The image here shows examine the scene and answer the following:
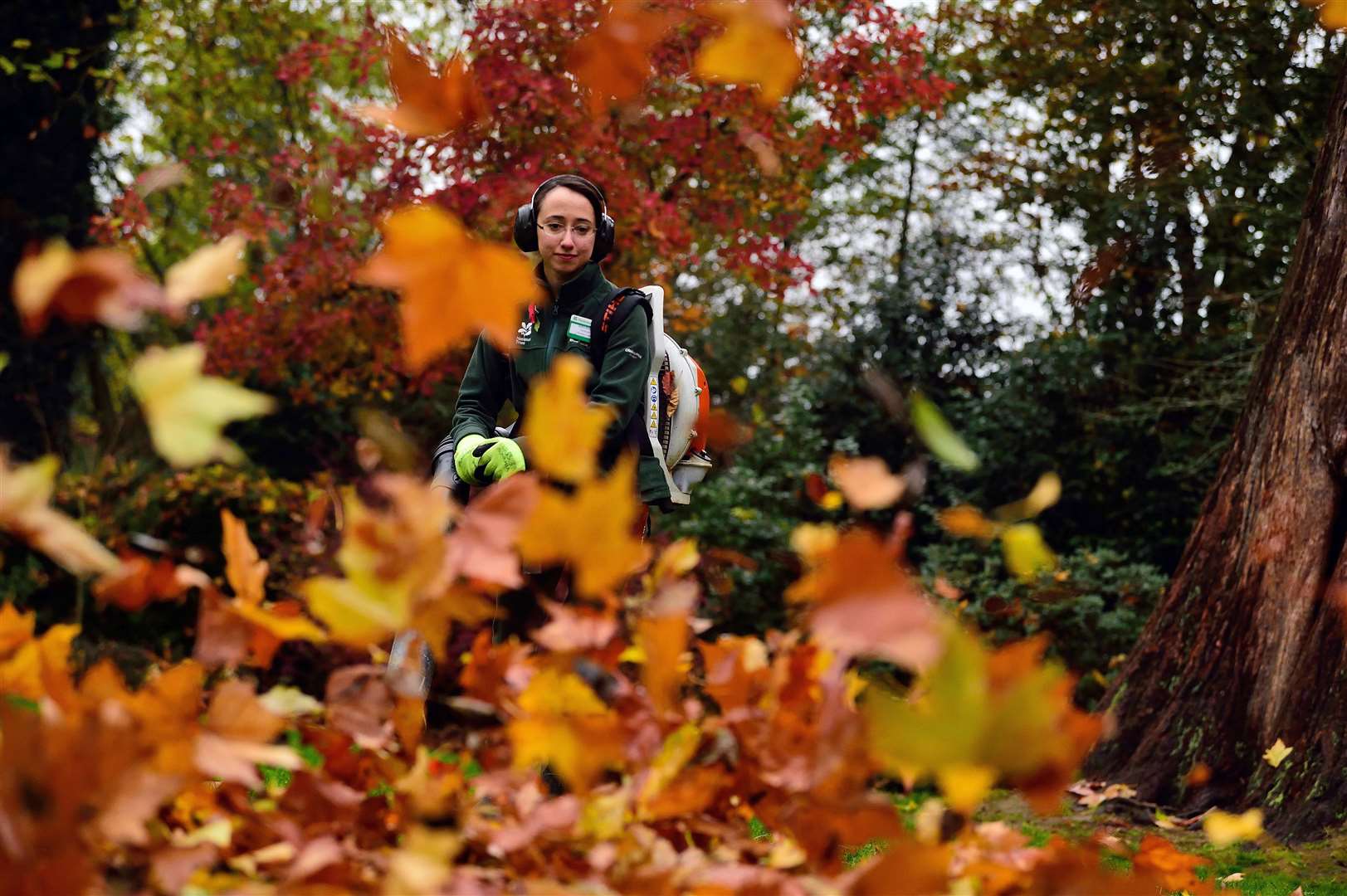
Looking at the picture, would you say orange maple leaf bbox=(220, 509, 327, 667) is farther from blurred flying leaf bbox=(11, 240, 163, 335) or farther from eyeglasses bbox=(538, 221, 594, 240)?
eyeglasses bbox=(538, 221, 594, 240)

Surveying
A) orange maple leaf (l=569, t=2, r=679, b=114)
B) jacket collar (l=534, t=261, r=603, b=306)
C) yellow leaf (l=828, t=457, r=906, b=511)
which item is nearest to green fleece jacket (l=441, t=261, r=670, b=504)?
jacket collar (l=534, t=261, r=603, b=306)

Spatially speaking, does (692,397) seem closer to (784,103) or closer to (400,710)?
(400,710)

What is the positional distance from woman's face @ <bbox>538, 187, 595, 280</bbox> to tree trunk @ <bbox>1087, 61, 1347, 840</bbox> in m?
2.72

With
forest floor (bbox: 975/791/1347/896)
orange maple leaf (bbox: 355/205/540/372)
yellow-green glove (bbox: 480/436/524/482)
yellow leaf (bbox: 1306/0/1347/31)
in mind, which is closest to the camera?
orange maple leaf (bbox: 355/205/540/372)

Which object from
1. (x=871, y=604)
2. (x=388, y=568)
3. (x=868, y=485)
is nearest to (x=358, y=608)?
(x=388, y=568)

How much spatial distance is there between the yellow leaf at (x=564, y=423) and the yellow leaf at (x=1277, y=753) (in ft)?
12.2

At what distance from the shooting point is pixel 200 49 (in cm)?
977

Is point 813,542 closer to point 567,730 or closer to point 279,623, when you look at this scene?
point 567,730

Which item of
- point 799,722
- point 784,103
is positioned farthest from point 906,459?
point 799,722

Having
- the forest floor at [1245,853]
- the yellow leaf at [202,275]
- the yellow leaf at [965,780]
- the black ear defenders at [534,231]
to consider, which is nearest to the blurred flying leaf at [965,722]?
the yellow leaf at [965,780]

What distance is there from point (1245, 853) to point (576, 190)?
3.17 m

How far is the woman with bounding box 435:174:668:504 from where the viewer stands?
2.84 m

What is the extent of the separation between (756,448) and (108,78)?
5.31 metres

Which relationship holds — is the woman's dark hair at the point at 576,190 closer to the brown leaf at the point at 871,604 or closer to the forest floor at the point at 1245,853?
the forest floor at the point at 1245,853
